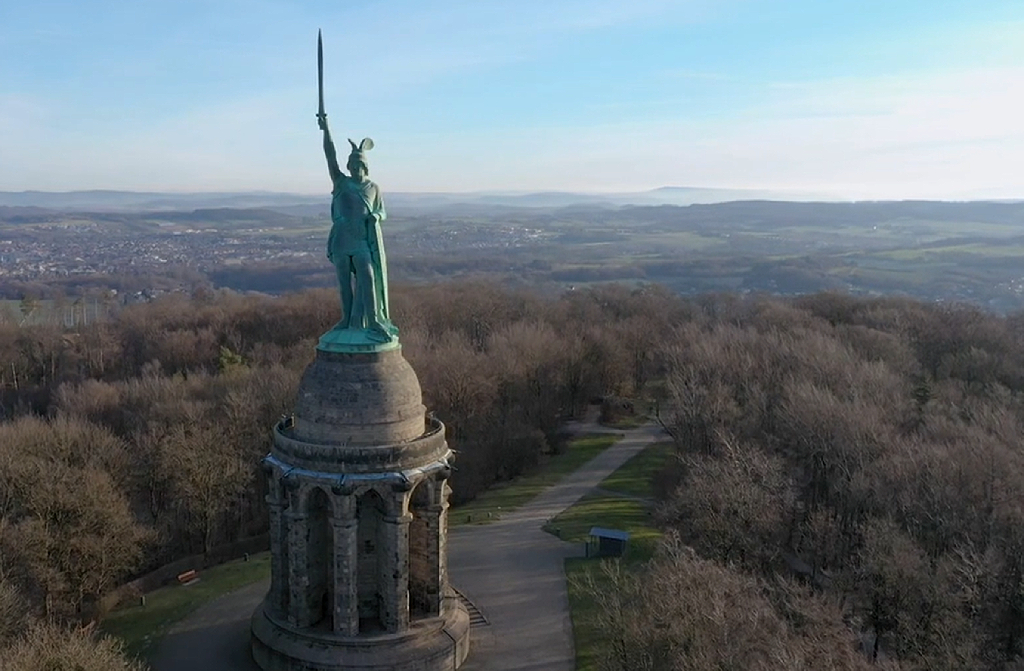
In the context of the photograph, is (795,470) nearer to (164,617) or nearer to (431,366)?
(431,366)

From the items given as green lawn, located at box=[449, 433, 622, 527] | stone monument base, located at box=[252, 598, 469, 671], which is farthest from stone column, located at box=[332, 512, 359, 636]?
green lawn, located at box=[449, 433, 622, 527]

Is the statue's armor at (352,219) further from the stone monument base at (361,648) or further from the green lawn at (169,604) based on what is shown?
the green lawn at (169,604)

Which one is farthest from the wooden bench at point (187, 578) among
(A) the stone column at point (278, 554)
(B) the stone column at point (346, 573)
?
(B) the stone column at point (346, 573)

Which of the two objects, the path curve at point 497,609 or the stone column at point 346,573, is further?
the path curve at point 497,609

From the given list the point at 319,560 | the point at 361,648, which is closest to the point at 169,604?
the point at 319,560

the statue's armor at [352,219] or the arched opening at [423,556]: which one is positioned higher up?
the statue's armor at [352,219]

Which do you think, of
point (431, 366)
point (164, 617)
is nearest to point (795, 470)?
point (431, 366)

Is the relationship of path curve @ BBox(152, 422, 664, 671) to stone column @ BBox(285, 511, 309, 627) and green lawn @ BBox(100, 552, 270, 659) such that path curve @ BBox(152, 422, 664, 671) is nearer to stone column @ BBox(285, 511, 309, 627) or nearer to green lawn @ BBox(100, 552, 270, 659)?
green lawn @ BBox(100, 552, 270, 659)
